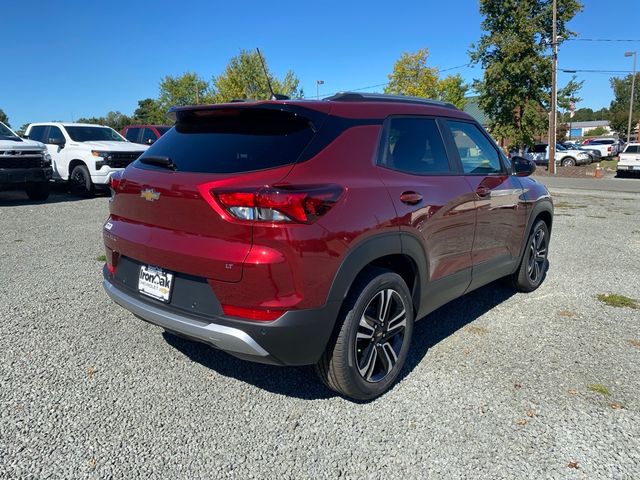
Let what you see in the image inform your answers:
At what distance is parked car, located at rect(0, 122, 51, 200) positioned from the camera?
9.84 metres

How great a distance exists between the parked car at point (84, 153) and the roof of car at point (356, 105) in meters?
9.07

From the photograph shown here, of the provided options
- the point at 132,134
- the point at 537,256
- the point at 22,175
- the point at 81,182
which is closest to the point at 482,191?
the point at 537,256

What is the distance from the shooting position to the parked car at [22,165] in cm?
984

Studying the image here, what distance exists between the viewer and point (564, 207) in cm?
1259

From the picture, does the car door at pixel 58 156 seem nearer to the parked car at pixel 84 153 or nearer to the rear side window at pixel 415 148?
the parked car at pixel 84 153

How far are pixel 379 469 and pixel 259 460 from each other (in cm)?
58

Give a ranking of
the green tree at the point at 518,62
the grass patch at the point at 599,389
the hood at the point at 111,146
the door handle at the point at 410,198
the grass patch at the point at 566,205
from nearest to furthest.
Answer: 1. the door handle at the point at 410,198
2. the grass patch at the point at 599,389
3. the hood at the point at 111,146
4. the grass patch at the point at 566,205
5. the green tree at the point at 518,62

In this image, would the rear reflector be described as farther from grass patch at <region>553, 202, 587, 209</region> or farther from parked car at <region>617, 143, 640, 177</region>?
parked car at <region>617, 143, 640, 177</region>

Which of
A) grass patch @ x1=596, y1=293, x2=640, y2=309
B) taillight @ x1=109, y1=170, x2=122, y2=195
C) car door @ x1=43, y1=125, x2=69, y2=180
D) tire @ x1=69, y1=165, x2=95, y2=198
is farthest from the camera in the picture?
car door @ x1=43, y1=125, x2=69, y2=180

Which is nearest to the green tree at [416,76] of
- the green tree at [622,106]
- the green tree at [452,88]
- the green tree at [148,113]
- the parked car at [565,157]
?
the green tree at [452,88]

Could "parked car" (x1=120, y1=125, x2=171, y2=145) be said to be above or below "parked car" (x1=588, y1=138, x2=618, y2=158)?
above

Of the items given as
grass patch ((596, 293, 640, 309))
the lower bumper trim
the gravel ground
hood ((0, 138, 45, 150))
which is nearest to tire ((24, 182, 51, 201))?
hood ((0, 138, 45, 150))

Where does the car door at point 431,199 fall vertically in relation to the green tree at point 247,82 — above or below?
below

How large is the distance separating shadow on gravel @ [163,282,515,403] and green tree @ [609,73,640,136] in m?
78.0
